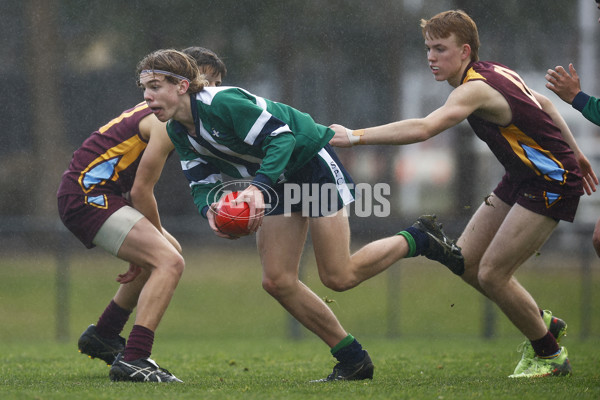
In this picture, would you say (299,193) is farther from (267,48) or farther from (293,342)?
(267,48)

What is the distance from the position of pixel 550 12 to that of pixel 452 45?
586cm

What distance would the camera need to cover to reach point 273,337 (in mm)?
8812

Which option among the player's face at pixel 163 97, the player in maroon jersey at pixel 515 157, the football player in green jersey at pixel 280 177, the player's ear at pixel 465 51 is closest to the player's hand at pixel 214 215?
the football player in green jersey at pixel 280 177

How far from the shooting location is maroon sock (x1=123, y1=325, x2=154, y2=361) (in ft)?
15.1

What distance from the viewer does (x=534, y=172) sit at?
476cm

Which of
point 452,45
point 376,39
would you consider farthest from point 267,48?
point 452,45

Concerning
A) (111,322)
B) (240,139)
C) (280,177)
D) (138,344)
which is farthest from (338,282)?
(111,322)

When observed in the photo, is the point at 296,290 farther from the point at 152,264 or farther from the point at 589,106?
the point at 589,106

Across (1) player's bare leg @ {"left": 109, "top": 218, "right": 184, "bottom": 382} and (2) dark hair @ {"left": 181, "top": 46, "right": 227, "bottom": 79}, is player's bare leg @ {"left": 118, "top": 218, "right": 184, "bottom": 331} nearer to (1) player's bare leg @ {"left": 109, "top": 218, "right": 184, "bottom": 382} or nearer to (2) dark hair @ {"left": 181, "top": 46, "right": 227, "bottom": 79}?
(1) player's bare leg @ {"left": 109, "top": 218, "right": 184, "bottom": 382}

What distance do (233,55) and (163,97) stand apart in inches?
230

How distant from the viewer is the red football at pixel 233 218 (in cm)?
426

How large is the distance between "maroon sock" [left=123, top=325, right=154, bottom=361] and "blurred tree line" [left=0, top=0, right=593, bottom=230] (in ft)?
17.3

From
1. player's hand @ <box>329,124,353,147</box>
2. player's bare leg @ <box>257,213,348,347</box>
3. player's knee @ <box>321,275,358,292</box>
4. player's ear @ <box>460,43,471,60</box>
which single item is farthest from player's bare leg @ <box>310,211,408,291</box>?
player's ear @ <box>460,43,471,60</box>

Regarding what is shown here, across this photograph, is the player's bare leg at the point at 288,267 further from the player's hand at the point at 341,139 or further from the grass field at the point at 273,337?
the player's hand at the point at 341,139
